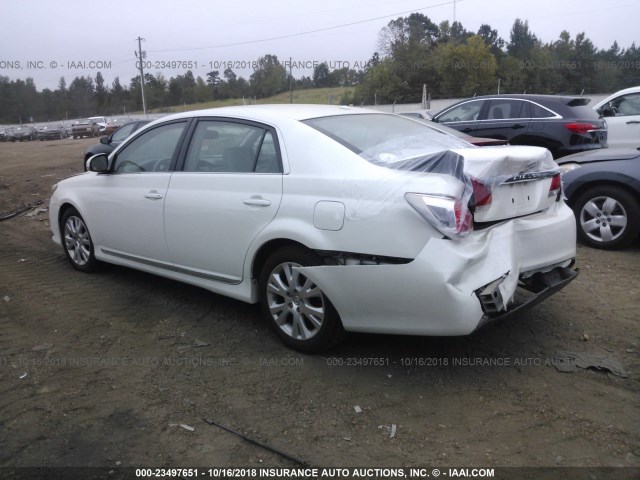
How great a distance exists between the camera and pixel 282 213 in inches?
137

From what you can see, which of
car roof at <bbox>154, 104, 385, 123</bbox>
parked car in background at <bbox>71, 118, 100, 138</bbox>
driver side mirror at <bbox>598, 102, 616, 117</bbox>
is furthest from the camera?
parked car in background at <bbox>71, 118, 100, 138</bbox>

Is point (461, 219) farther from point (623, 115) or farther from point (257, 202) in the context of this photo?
point (623, 115)

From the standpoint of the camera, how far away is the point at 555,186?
375 cm

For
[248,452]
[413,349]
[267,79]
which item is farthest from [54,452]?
[267,79]

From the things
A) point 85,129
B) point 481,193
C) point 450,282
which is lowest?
point 450,282

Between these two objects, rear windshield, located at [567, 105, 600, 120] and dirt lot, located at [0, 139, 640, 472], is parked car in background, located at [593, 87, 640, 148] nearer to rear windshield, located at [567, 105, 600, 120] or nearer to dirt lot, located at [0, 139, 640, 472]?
rear windshield, located at [567, 105, 600, 120]

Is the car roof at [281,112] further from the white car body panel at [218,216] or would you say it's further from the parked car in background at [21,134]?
the parked car in background at [21,134]

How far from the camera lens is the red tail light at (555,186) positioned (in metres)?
3.70

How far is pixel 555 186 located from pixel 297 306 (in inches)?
75.8

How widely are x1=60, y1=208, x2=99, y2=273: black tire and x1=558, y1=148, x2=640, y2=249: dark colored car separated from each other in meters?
4.86

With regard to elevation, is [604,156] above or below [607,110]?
below

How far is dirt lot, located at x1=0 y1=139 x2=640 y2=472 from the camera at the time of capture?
8.80 feet

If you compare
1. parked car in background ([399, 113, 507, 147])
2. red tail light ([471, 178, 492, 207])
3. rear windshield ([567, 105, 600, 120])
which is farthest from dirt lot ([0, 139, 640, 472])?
rear windshield ([567, 105, 600, 120])

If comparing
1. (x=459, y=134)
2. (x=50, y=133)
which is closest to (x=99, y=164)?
(x=459, y=134)
